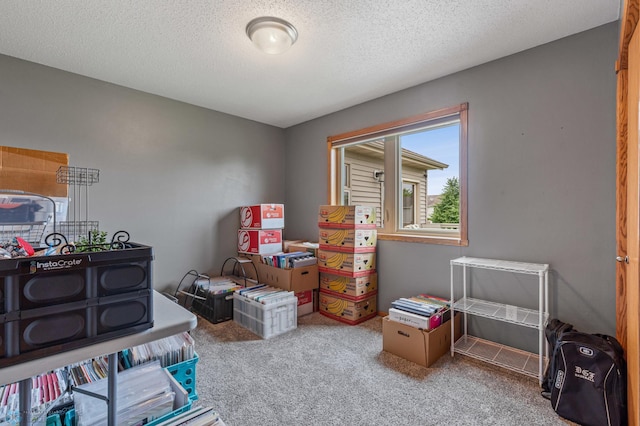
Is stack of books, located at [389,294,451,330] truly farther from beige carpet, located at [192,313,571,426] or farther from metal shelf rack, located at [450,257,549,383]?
beige carpet, located at [192,313,571,426]

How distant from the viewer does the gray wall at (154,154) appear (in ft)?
8.59

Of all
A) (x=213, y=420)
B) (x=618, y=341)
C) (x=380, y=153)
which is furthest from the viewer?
(x=380, y=153)

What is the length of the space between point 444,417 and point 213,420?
130 centimetres

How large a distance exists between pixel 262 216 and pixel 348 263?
49.1 inches

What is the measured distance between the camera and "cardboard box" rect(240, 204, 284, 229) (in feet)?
12.2

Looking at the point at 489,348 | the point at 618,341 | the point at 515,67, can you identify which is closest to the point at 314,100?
the point at 515,67

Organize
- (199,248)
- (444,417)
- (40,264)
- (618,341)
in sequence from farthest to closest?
(199,248)
(618,341)
(444,417)
(40,264)

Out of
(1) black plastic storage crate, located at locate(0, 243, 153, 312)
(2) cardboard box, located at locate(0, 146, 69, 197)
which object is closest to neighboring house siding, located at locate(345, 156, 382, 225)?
(2) cardboard box, located at locate(0, 146, 69, 197)

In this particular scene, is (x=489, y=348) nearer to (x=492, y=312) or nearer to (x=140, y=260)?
(x=492, y=312)

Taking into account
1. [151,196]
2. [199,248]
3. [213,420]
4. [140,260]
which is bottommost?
[213,420]

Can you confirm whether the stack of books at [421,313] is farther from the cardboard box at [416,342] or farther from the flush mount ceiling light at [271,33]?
the flush mount ceiling light at [271,33]

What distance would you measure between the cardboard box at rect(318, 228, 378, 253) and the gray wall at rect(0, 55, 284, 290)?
1363mm

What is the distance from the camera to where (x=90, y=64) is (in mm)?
2617

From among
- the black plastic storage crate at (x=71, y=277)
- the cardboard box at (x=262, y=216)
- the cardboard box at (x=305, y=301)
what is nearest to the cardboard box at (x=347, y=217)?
the cardboard box at (x=262, y=216)
